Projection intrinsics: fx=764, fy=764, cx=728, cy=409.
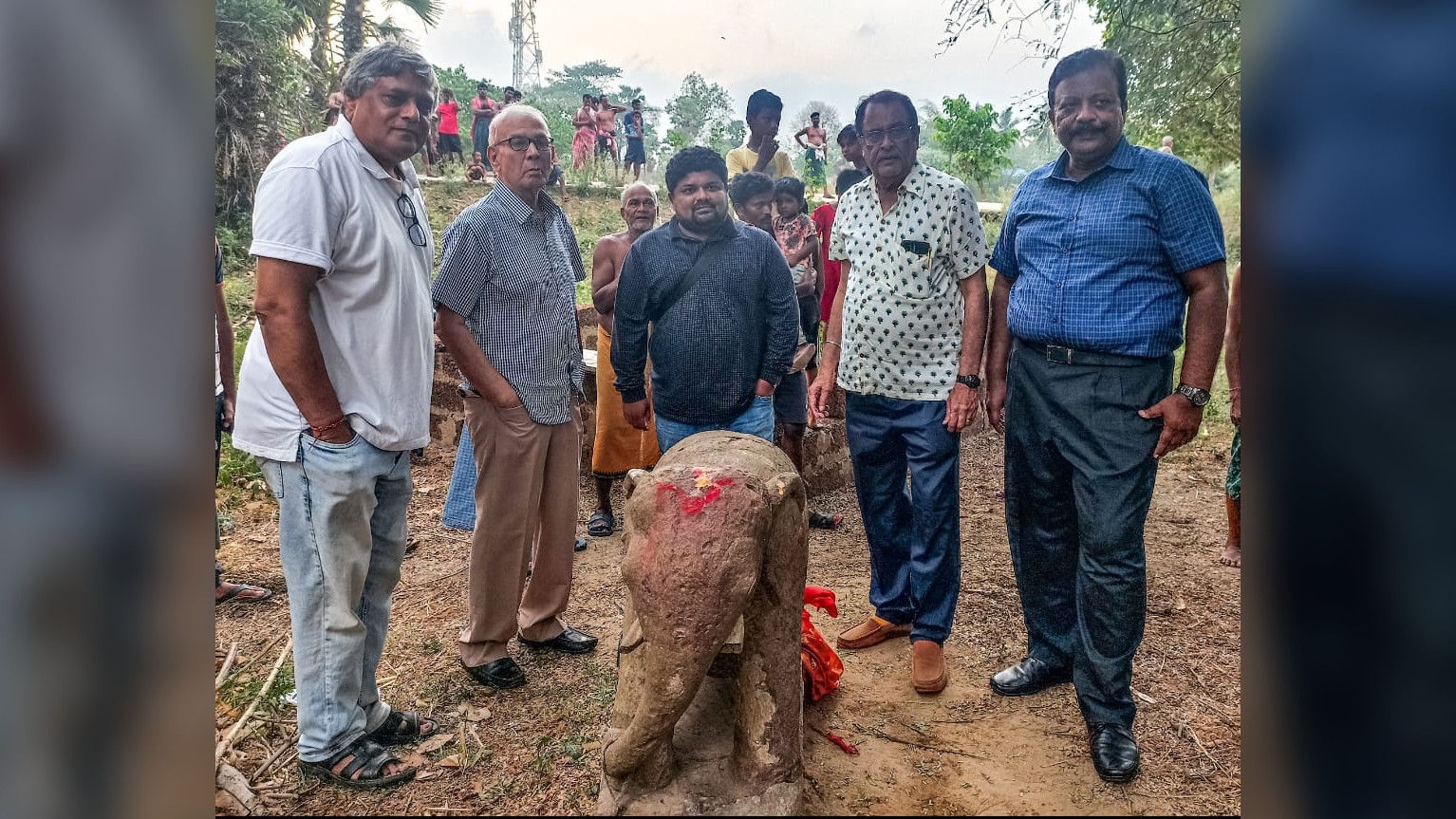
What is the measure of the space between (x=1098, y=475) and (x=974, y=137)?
1043 cm

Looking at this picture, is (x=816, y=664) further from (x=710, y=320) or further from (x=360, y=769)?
(x=360, y=769)

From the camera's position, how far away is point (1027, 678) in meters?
3.14

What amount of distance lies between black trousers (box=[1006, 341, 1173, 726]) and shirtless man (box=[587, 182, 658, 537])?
253cm

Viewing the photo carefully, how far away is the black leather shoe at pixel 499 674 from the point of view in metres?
3.14

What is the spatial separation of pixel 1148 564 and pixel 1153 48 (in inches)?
136

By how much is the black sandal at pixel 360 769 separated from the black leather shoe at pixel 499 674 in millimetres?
599

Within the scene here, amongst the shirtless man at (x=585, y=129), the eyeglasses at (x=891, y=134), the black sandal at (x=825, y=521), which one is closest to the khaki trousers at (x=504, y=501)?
the eyeglasses at (x=891, y=134)

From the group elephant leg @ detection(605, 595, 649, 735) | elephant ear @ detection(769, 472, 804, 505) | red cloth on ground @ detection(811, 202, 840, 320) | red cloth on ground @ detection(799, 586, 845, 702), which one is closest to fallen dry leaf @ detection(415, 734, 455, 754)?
elephant leg @ detection(605, 595, 649, 735)

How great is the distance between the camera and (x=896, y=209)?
3178 millimetres

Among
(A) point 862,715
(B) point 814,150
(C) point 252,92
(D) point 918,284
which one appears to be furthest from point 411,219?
(B) point 814,150

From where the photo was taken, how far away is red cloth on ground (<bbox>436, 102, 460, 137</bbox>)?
1228cm
